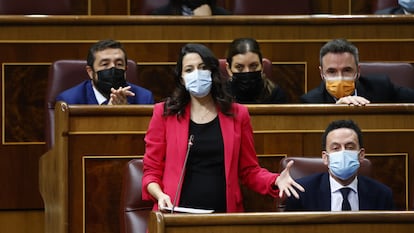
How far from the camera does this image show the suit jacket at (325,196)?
207cm

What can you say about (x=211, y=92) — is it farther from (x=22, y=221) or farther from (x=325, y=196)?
(x=22, y=221)

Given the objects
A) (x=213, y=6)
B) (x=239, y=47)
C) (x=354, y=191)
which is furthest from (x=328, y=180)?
(x=213, y=6)

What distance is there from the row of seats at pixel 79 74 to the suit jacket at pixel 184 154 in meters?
0.48

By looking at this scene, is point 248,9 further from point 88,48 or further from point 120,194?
point 120,194

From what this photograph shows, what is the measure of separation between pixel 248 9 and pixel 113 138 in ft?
3.72

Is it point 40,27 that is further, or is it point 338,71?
point 40,27

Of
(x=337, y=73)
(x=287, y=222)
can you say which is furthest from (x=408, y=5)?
(x=287, y=222)

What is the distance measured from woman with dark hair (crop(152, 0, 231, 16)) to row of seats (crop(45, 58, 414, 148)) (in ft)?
1.27

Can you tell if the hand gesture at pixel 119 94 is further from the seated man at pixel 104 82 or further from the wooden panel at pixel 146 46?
the wooden panel at pixel 146 46

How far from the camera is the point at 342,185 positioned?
6.89 ft

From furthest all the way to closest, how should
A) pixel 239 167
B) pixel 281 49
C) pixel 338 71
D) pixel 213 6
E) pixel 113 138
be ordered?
pixel 213 6
pixel 281 49
pixel 338 71
pixel 113 138
pixel 239 167

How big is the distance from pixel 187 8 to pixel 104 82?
0.67 meters

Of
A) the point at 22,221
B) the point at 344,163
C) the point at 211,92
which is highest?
the point at 211,92

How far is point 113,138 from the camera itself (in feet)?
7.34
